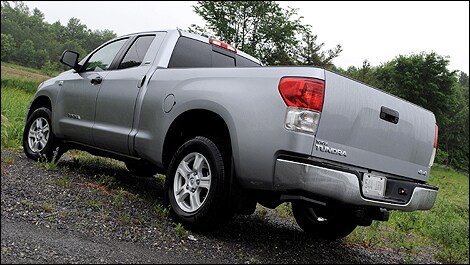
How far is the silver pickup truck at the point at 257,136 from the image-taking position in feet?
10.1

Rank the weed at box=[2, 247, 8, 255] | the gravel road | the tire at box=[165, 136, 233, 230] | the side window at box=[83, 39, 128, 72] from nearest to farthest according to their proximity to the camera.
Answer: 1. the weed at box=[2, 247, 8, 255]
2. the gravel road
3. the tire at box=[165, 136, 233, 230]
4. the side window at box=[83, 39, 128, 72]

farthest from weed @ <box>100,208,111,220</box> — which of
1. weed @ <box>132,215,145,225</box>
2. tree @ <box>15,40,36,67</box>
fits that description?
tree @ <box>15,40,36,67</box>

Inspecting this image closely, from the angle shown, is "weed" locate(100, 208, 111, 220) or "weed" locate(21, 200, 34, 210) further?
"weed" locate(100, 208, 111, 220)

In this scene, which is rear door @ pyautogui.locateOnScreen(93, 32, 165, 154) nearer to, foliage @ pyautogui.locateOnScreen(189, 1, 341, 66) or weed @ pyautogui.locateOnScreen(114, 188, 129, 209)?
weed @ pyautogui.locateOnScreen(114, 188, 129, 209)

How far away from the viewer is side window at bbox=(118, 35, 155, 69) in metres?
4.91

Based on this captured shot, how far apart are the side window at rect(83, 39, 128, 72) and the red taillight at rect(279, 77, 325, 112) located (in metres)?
3.00

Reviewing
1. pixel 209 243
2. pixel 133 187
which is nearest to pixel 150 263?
pixel 209 243

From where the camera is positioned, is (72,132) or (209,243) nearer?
(209,243)

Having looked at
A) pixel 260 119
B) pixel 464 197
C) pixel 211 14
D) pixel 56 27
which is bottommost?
pixel 464 197

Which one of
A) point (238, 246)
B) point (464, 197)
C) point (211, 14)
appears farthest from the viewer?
point (211, 14)

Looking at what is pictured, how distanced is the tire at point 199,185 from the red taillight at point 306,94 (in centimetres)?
82

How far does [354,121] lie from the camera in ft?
10.6

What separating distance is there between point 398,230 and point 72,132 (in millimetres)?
4871

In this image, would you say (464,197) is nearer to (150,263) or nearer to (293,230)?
(293,230)
